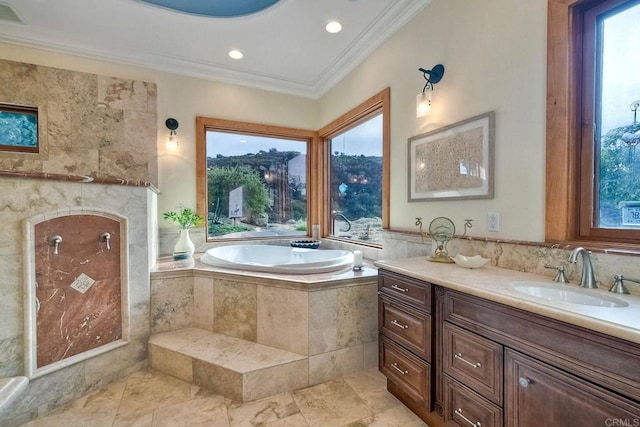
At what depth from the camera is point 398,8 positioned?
2.28 metres

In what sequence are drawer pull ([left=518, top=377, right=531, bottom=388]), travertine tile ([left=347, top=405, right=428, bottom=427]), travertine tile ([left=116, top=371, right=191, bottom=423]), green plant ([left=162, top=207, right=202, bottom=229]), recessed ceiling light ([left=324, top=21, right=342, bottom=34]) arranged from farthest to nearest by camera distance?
green plant ([left=162, top=207, right=202, bottom=229]), recessed ceiling light ([left=324, top=21, right=342, bottom=34]), travertine tile ([left=116, top=371, right=191, bottom=423]), travertine tile ([left=347, top=405, right=428, bottom=427]), drawer pull ([left=518, top=377, right=531, bottom=388])

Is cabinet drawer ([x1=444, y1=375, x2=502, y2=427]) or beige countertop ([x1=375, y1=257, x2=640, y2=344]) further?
cabinet drawer ([x1=444, y1=375, x2=502, y2=427])

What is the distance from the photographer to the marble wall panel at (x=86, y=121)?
265 cm

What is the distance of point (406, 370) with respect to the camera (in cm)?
160

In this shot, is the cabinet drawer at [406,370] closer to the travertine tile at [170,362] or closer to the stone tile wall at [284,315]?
the stone tile wall at [284,315]

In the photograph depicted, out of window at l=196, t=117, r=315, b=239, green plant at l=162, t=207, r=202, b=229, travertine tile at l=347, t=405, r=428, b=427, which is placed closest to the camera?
travertine tile at l=347, t=405, r=428, b=427

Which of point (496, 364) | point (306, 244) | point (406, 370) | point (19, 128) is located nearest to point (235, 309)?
point (406, 370)

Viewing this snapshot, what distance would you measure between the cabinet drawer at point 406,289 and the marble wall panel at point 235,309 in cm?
101

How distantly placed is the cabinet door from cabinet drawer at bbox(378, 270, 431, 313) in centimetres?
43

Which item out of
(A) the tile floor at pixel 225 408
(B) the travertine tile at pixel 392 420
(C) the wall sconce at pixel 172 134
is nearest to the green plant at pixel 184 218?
(C) the wall sconce at pixel 172 134

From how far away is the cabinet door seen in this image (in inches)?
31.9

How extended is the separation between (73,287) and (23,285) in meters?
0.26

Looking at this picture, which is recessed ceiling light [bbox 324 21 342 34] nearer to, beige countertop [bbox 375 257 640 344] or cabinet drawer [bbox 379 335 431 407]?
beige countertop [bbox 375 257 640 344]

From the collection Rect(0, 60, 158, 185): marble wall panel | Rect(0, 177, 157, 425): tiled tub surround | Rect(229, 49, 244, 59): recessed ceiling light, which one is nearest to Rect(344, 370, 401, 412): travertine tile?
Rect(0, 177, 157, 425): tiled tub surround
